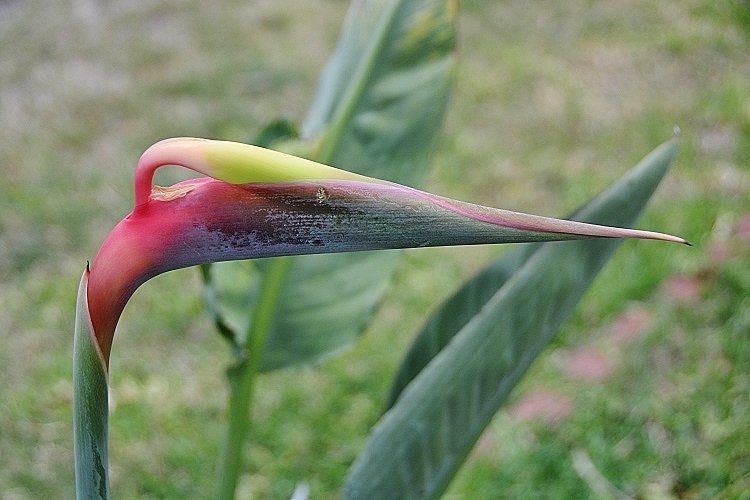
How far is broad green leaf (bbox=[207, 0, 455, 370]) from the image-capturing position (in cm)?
76

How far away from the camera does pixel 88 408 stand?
0.33m

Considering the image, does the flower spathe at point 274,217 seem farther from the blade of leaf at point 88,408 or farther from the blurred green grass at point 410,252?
the blurred green grass at point 410,252

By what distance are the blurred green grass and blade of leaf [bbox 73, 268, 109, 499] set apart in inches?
30.0

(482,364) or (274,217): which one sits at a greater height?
(274,217)

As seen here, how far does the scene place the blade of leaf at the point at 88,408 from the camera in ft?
0.99

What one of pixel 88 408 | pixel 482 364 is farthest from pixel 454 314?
pixel 88 408

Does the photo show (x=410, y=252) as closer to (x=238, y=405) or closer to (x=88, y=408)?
(x=238, y=405)

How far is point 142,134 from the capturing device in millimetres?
1921

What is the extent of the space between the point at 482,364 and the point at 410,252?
1052 millimetres

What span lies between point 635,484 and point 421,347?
533mm

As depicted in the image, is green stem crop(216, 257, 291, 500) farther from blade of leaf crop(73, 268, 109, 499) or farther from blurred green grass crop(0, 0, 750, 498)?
Answer: blurred green grass crop(0, 0, 750, 498)

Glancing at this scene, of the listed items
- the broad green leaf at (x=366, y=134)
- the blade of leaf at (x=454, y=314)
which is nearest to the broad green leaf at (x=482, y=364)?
the blade of leaf at (x=454, y=314)

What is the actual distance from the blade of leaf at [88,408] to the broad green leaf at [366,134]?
39cm

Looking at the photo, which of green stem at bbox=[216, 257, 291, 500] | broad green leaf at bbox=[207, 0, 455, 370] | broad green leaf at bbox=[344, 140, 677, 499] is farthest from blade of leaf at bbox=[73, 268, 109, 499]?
broad green leaf at bbox=[207, 0, 455, 370]
